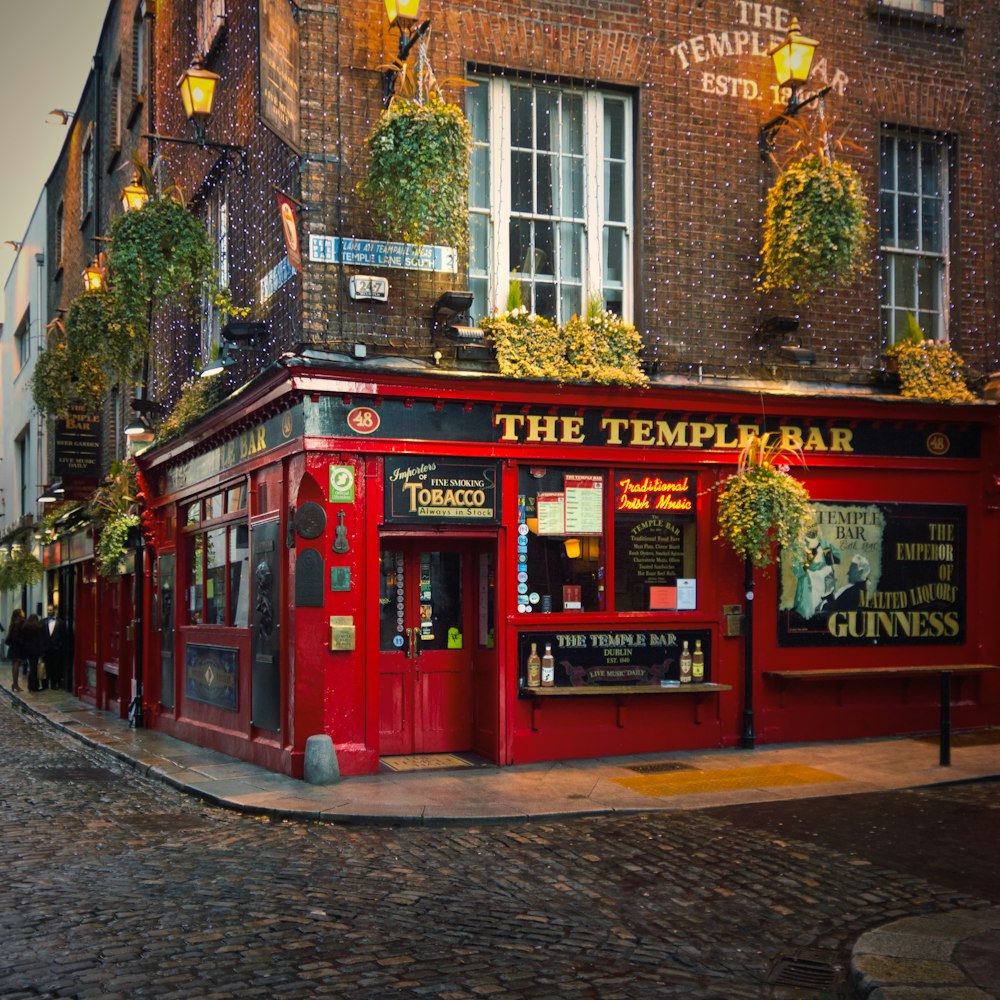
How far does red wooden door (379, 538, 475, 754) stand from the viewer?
42.4 feet

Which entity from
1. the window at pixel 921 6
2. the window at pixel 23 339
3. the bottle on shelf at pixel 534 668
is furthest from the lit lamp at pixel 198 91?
the window at pixel 23 339

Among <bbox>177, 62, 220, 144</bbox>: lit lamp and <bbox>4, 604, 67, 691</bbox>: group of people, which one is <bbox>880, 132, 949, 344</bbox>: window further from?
<bbox>4, 604, 67, 691</bbox>: group of people

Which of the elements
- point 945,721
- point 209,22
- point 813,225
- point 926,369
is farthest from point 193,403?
point 945,721

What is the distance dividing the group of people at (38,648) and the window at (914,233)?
789 inches

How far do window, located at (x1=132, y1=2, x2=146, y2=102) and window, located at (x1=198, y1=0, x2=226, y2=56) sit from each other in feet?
15.4

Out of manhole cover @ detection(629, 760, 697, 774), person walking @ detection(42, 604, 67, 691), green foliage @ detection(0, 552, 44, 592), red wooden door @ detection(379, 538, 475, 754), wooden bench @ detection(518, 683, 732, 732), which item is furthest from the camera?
green foliage @ detection(0, 552, 44, 592)

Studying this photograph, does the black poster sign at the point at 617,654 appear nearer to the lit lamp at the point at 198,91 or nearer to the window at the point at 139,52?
the lit lamp at the point at 198,91

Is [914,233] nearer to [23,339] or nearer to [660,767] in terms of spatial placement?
[660,767]

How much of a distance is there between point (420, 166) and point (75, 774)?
790cm

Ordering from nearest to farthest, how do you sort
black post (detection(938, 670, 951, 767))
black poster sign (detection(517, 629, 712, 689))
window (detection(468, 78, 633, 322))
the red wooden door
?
black post (detection(938, 670, 951, 767)), black poster sign (detection(517, 629, 712, 689)), the red wooden door, window (detection(468, 78, 633, 322))

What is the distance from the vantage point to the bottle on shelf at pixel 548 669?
12.6 m

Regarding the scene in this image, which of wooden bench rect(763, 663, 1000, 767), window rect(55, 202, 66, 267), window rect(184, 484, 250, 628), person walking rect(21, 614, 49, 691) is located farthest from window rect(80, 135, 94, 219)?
wooden bench rect(763, 663, 1000, 767)

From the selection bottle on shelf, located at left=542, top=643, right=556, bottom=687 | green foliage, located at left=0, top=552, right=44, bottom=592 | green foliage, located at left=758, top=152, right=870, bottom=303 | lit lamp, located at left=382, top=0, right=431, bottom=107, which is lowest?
bottle on shelf, located at left=542, top=643, right=556, bottom=687

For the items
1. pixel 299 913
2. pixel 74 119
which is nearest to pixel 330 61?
pixel 299 913
